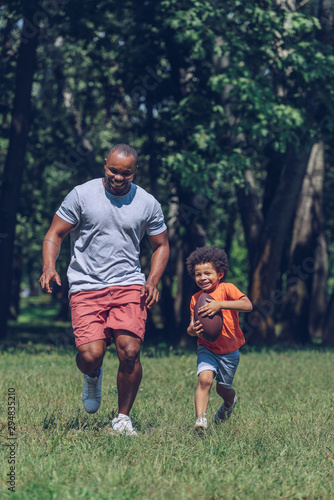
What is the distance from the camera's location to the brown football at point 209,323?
5.67m

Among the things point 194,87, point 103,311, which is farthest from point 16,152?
point 103,311

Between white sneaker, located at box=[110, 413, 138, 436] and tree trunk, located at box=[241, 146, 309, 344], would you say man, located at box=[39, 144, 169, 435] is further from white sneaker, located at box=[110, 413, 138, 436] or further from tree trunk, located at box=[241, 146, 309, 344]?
tree trunk, located at box=[241, 146, 309, 344]

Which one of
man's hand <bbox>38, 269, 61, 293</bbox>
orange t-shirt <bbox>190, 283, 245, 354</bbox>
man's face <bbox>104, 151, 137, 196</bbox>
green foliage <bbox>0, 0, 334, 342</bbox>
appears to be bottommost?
orange t-shirt <bbox>190, 283, 245, 354</bbox>

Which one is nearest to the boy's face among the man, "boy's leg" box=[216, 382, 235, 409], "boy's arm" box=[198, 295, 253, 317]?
"boy's arm" box=[198, 295, 253, 317]

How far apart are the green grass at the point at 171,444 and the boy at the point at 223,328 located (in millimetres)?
333

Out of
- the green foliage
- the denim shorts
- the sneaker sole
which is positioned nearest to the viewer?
the sneaker sole

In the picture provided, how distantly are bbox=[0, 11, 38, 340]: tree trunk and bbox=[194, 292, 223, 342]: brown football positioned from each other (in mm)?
10717

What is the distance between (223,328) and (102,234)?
1.29m

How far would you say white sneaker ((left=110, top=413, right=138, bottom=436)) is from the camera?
530 centimetres

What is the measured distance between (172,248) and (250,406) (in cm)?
1548

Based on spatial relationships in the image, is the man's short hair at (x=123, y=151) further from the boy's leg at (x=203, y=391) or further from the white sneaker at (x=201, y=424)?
the white sneaker at (x=201, y=424)

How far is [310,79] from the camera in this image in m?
12.7

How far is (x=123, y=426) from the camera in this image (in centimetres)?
539

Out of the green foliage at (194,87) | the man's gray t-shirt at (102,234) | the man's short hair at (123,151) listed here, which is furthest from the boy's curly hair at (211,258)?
the green foliage at (194,87)
